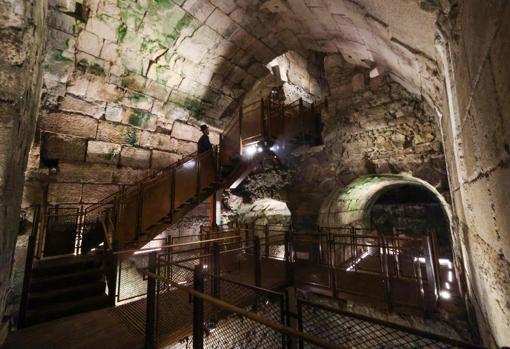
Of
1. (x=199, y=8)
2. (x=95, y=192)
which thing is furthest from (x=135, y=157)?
(x=199, y=8)

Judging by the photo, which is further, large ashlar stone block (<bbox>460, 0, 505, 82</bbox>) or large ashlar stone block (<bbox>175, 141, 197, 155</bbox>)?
large ashlar stone block (<bbox>175, 141, 197, 155</bbox>)

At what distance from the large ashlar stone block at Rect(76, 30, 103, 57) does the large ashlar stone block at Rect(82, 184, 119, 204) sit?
3145mm

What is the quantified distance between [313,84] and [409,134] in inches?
238

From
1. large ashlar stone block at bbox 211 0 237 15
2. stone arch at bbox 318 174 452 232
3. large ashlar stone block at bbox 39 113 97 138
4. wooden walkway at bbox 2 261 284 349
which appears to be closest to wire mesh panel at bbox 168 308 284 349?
wooden walkway at bbox 2 261 284 349

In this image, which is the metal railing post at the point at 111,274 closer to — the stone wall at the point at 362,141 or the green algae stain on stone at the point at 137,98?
the green algae stain on stone at the point at 137,98

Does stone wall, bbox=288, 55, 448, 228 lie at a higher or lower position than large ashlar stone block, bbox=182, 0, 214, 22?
lower

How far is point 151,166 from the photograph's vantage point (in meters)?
7.15

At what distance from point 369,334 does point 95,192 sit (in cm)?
643

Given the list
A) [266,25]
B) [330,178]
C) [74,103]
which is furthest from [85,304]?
[266,25]

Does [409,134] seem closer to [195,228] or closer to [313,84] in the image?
[313,84]

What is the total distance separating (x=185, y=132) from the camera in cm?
798

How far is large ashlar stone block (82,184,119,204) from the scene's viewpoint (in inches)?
230

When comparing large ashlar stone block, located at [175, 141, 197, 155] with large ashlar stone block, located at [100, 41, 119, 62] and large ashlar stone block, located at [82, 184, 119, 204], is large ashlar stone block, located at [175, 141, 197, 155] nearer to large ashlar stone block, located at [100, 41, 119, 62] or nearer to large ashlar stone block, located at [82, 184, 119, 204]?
large ashlar stone block, located at [82, 184, 119, 204]

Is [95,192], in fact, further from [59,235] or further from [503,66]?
[503,66]
